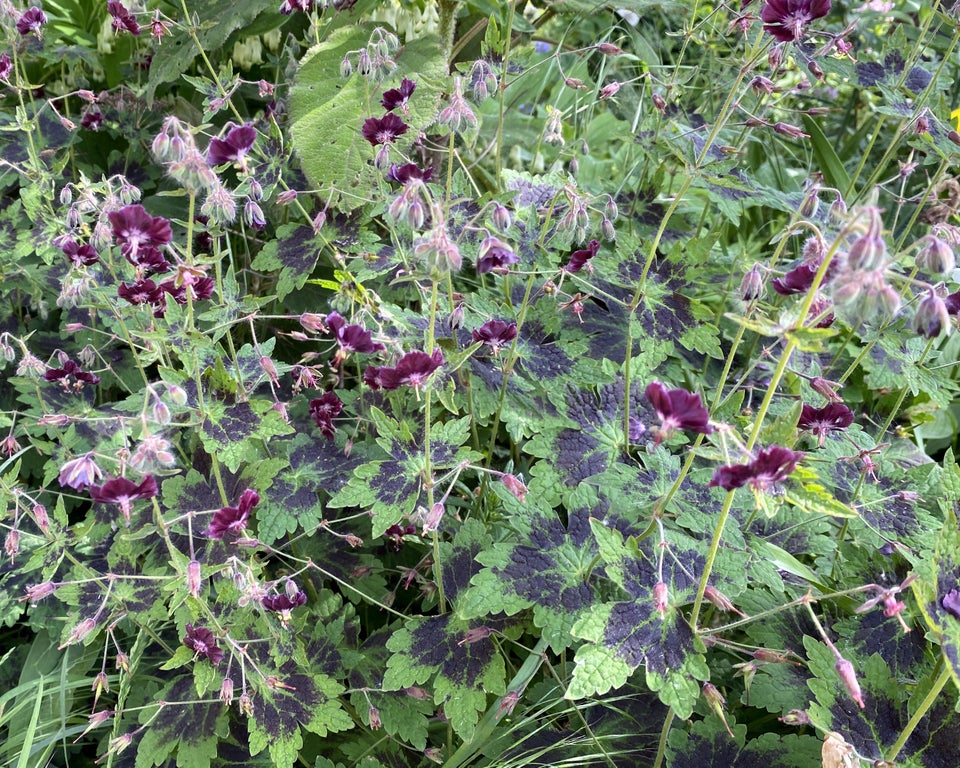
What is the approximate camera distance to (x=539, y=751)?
168 centimetres

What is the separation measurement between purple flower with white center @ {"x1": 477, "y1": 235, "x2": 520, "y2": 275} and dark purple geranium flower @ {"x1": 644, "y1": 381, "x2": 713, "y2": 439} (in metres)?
0.38

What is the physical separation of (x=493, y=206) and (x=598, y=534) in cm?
64

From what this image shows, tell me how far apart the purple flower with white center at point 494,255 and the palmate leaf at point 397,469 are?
0.33 meters

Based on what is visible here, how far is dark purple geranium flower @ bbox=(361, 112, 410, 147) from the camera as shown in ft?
6.11

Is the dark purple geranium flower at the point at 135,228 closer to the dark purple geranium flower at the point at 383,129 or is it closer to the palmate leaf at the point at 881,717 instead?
the dark purple geranium flower at the point at 383,129

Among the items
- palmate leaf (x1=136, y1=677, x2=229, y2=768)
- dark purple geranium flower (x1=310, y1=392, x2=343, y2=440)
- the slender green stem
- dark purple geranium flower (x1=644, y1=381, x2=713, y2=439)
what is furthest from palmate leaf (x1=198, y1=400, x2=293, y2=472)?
the slender green stem

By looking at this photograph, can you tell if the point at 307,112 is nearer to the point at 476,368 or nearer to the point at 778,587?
the point at 476,368

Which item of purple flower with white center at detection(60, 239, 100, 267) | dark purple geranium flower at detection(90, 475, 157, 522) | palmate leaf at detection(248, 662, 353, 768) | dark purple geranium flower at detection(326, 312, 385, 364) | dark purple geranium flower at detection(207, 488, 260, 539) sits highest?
dark purple geranium flower at detection(326, 312, 385, 364)

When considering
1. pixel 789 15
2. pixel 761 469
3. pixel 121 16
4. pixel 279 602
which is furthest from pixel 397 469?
pixel 121 16

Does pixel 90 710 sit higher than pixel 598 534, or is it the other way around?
pixel 598 534

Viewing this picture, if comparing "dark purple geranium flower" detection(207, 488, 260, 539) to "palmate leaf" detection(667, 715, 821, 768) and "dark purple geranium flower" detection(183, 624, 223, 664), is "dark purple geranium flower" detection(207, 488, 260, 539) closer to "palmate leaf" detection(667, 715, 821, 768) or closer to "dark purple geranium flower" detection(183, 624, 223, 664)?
"dark purple geranium flower" detection(183, 624, 223, 664)

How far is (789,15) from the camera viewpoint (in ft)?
5.42

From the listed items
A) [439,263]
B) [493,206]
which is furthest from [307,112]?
[439,263]

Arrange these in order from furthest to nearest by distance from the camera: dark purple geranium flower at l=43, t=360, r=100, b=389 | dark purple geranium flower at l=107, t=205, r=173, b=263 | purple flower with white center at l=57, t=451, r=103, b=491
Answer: dark purple geranium flower at l=43, t=360, r=100, b=389, dark purple geranium flower at l=107, t=205, r=173, b=263, purple flower with white center at l=57, t=451, r=103, b=491
